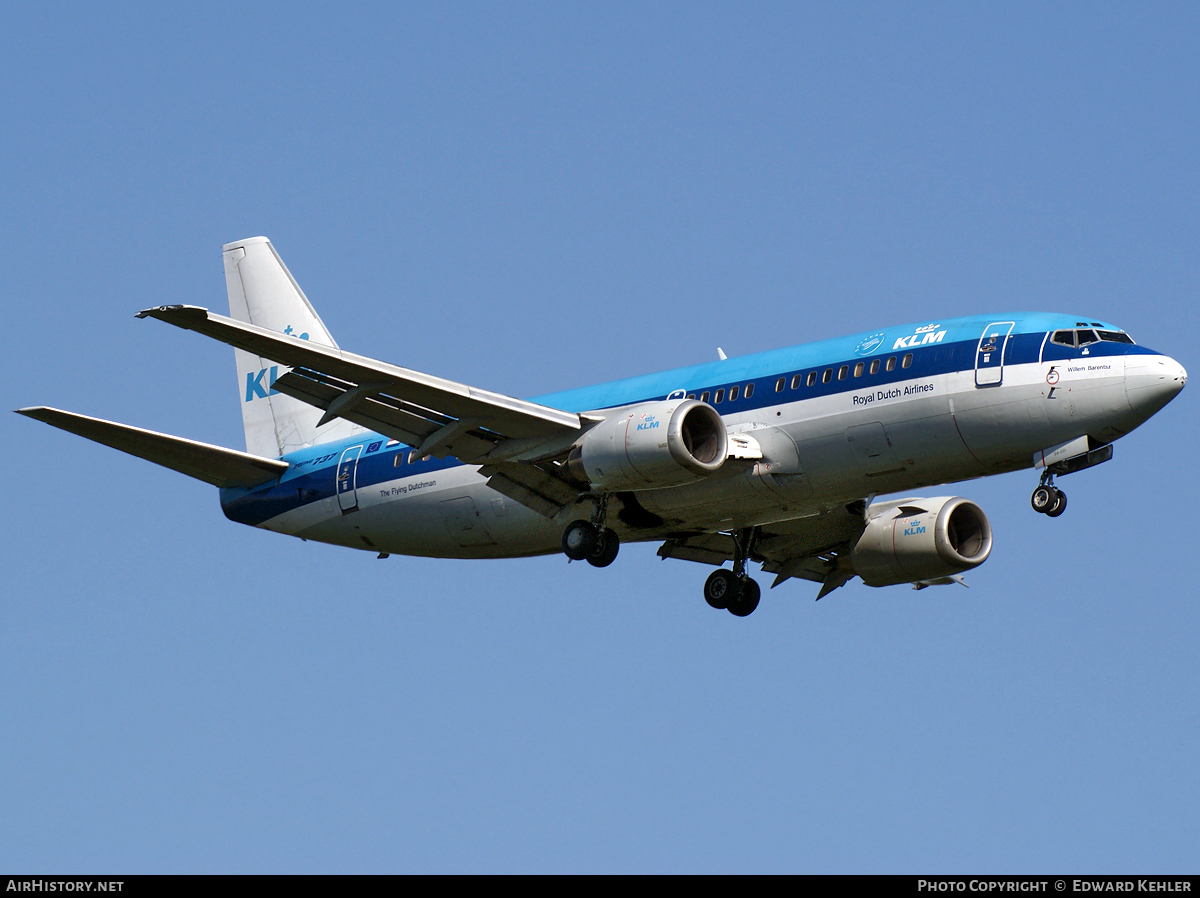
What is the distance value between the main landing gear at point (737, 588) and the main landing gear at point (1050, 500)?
847 cm

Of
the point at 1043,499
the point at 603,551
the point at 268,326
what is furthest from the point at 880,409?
the point at 268,326

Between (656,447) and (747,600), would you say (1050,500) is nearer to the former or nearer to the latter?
(656,447)

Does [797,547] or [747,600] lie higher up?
[797,547]

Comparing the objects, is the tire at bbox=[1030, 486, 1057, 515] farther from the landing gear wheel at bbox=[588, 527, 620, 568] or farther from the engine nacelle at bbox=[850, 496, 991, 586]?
the landing gear wheel at bbox=[588, 527, 620, 568]

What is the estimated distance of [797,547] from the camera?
39.9 meters

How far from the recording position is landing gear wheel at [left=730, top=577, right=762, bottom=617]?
130 feet

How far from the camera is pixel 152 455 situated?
3903 cm

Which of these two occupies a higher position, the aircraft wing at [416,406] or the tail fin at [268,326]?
the tail fin at [268,326]

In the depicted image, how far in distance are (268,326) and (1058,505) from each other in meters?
23.3

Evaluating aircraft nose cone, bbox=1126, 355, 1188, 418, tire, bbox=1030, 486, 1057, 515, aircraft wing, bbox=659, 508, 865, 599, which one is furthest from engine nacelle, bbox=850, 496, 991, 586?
aircraft nose cone, bbox=1126, 355, 1188, 418

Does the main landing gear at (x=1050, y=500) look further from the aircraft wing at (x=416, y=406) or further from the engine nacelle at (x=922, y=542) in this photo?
the aircraft wing at (x=416, y=406)

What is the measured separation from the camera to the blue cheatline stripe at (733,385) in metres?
33.0

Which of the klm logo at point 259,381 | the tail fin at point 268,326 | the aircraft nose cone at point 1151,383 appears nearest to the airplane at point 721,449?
the aircraft nose cone at point 1151,383

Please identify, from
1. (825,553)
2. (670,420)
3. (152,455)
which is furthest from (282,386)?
(825,553)
